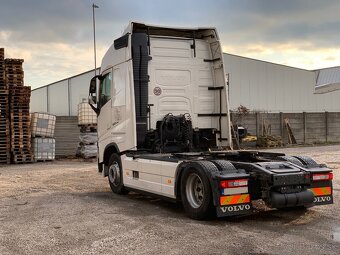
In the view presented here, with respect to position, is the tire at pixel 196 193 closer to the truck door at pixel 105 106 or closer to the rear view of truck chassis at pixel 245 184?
the rear view of truck chassis at pixel 245 184

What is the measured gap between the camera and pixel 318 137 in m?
33.7

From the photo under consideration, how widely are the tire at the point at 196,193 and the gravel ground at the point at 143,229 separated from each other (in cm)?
16

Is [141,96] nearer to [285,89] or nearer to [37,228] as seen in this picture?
[37,228]

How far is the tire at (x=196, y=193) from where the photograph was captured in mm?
7312

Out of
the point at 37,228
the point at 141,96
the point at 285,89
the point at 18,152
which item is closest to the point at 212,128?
the point at 141,96

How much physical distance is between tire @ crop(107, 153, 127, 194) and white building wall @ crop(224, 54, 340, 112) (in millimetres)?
25719

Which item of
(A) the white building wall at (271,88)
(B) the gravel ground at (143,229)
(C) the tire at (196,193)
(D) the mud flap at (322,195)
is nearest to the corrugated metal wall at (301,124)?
(A) the white building wall at (271,88)

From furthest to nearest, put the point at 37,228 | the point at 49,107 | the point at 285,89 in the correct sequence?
the point at 285,89 < the point at 49,107 < the point at 37,228

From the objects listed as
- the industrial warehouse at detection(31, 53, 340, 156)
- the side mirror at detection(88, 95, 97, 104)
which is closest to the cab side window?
the side mirror at detection(88, 95, 97, 104)

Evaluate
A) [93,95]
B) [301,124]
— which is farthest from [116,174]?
[301,124]

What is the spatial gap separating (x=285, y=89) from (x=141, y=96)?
30.8 m

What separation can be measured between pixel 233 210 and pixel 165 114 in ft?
12.2

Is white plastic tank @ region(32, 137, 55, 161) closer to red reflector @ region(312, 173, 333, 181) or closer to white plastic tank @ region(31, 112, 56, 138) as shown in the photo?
white plastic tank @ region(31, 112, 56, 138)

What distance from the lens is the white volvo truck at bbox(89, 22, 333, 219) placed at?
8334 millimetres
